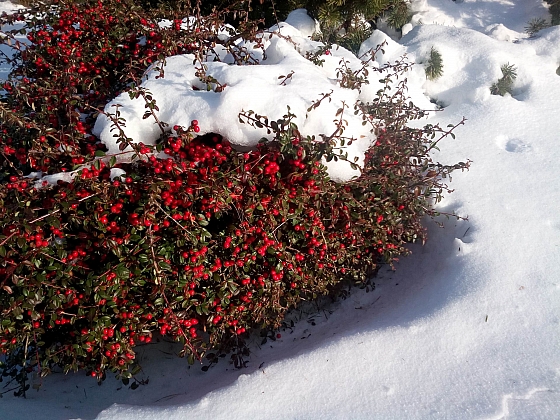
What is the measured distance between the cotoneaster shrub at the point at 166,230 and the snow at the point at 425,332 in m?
0.23

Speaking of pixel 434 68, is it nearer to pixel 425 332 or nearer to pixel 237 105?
pixel 237 105

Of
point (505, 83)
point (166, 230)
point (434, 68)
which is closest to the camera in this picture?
point (166, 230)

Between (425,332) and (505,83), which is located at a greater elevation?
(505,83)

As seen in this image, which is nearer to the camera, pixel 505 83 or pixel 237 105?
pixel 237 105

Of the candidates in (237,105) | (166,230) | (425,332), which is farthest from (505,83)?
(166,230)

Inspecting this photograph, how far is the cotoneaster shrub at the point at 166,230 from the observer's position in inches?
75.7

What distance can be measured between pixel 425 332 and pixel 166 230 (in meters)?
1.56

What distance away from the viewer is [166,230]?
2.10 m

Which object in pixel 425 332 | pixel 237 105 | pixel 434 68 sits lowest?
pixel 425 332

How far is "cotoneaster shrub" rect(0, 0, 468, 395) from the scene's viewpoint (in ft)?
6.31

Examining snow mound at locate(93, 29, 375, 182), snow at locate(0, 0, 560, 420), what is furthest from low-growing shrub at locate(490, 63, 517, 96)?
snow mound at locate(93, 29, 375, 182)

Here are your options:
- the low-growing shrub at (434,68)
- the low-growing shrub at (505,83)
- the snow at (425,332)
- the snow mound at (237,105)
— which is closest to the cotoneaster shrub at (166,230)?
the snow mound at (237,105)

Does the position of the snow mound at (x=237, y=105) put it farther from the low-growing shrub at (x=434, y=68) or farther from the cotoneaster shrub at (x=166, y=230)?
the low-growing shrub at (x=434, y=68)

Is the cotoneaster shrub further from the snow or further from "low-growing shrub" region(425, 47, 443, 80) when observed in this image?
"low-growing shrub" region(425, 47, 443, 80)
